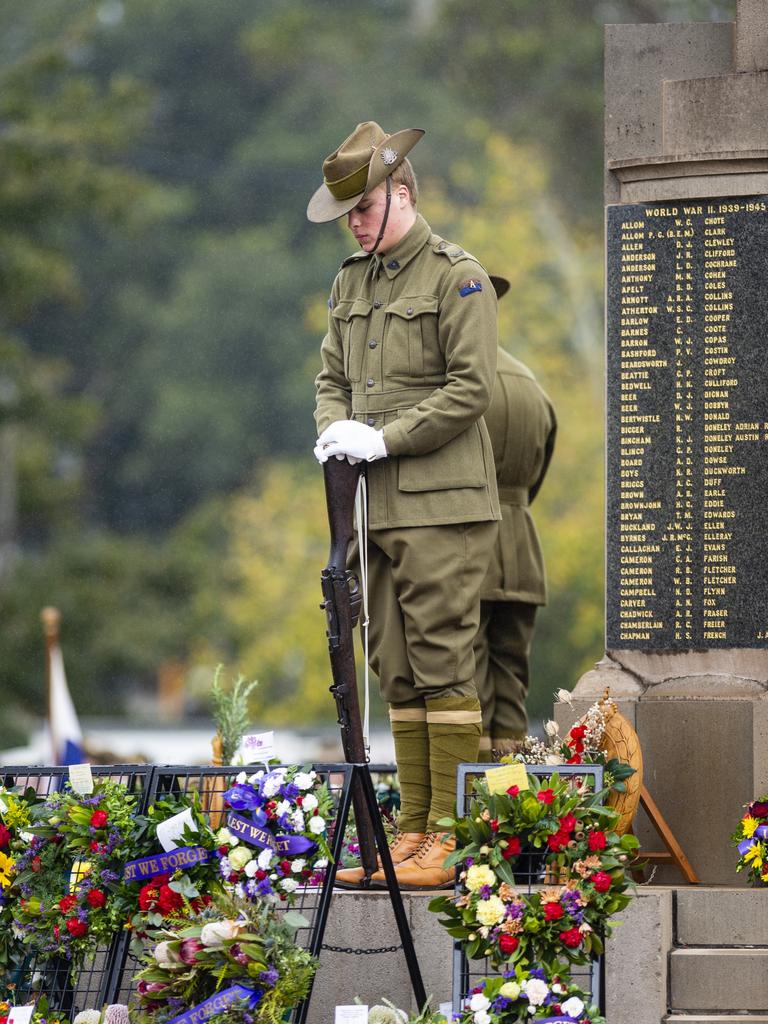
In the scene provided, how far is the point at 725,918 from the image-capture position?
238 inches

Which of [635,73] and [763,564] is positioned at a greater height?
[635,73]

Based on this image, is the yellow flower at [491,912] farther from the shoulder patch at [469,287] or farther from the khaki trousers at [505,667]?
the khaki trousers at [505,667]

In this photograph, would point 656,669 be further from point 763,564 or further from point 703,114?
point 703,114

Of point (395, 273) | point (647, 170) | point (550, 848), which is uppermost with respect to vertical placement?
point (647, 170)

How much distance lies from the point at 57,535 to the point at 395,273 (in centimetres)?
2466

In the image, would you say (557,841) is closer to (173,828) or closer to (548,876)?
(548,876)

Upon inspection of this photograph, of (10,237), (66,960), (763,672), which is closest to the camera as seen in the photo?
(66,960)

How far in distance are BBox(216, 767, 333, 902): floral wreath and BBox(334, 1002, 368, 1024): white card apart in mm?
328

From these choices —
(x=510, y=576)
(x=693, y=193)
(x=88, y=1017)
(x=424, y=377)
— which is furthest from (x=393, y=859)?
(x=693, y=193)

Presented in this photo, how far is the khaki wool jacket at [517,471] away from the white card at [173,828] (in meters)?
2.16

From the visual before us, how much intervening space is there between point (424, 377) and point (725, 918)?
188 cm

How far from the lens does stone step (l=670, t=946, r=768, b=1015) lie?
19.3ft

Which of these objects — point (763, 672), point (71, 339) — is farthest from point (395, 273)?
point (71, 339)

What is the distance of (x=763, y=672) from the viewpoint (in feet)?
23.1
